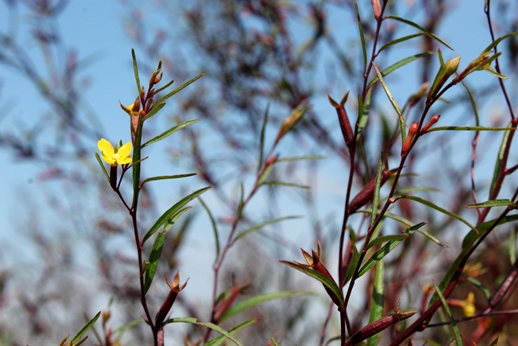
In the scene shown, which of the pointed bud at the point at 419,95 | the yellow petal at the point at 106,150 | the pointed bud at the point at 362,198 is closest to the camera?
the yellow petal at the point at 106,150

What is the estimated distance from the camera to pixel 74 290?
4938 millimetres

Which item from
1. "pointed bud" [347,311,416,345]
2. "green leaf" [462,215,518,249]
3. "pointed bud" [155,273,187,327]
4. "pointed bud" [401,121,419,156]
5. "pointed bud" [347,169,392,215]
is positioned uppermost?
"pointed bud" [401,121,419,156]

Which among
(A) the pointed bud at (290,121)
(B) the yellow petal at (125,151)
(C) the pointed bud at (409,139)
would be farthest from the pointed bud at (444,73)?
(A) the pointed bud at (290,121)

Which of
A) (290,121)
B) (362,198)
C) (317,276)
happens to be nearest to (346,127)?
(362,198)

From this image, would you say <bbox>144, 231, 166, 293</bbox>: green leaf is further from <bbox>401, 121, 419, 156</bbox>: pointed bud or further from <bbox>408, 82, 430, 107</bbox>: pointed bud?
<bbox>408, 82, 430, 107</bbox>: pointed bud

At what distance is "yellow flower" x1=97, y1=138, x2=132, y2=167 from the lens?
46 cm

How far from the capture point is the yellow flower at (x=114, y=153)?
460 mm

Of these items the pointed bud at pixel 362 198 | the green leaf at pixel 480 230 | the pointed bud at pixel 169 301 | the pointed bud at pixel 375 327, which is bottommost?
the pointed bud at pixel 375 327

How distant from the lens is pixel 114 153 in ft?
1.54

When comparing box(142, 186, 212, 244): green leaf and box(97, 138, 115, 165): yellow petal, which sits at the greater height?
box(97, 138, 115, 165): yellow petal

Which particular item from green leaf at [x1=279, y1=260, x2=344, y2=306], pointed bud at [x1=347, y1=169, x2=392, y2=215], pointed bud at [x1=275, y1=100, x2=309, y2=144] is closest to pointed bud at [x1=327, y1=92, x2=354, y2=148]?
pointed bud at [x1=347, y1=169, x2=392, y2=215]

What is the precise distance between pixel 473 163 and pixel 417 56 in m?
0.18

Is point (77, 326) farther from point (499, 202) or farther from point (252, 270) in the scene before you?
point (499, 202)

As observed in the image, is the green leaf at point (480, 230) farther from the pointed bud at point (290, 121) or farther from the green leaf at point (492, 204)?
the pointed bud at point (290, 121)
